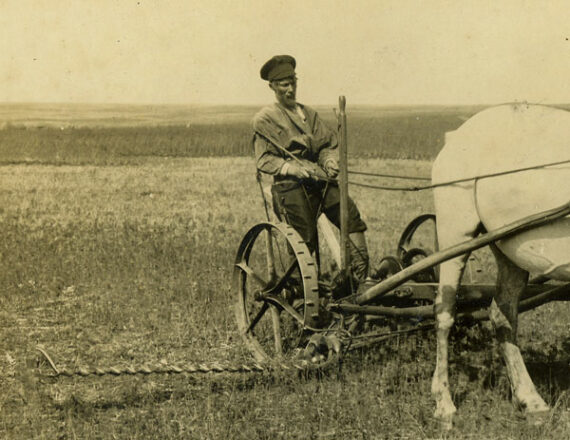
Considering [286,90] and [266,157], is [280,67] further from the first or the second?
[266,157]

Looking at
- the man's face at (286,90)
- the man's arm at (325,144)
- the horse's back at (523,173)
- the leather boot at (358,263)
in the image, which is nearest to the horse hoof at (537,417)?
the horse's back at (523,173)

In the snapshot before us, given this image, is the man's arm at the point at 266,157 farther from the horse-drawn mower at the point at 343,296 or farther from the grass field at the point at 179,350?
the grass field at the point at 179,350

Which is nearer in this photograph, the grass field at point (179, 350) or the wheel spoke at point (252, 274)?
the grass field at point (179, 350)

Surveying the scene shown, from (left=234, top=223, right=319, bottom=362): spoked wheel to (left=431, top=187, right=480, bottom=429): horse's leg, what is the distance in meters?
0.85

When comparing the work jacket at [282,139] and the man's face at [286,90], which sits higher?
the man's face at [286,90]

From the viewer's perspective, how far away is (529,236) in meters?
4.07

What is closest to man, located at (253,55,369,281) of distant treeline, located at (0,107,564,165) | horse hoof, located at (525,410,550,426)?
horse hoof, located at (525,410,550,426)

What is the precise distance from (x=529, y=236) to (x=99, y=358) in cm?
343

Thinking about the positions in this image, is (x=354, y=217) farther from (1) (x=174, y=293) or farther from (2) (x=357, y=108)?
(2) (x=357, y=108)

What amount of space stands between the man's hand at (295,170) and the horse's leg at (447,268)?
40.9 inches

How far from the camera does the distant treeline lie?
1709cm

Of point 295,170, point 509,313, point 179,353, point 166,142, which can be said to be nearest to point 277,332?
point 179,353

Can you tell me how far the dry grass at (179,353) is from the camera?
14.3 ft

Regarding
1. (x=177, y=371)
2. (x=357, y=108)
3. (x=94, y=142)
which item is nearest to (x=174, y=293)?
(x=177, y=371)
